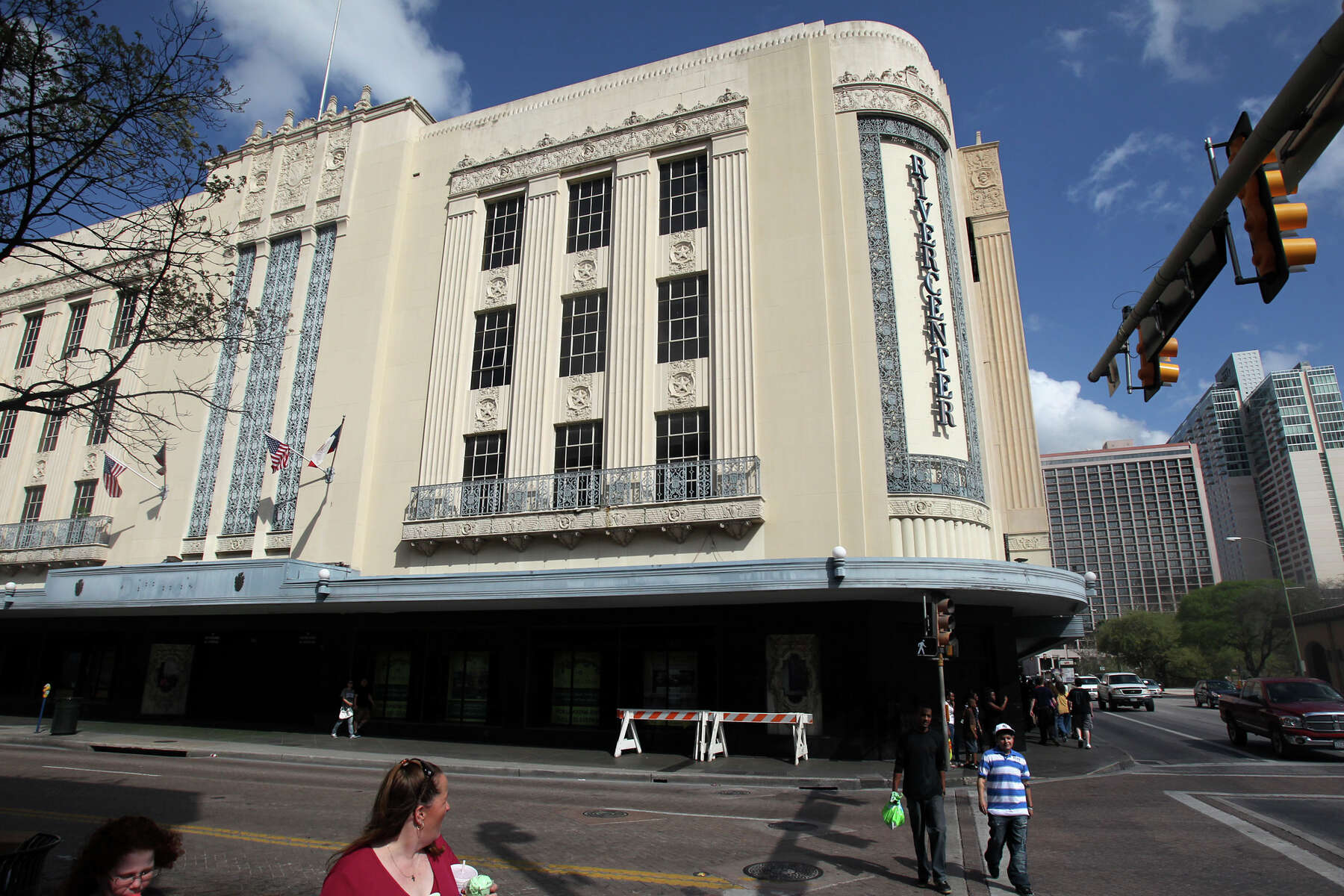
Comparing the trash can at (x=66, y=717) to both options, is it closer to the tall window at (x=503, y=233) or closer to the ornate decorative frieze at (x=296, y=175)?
the tall window at (x=503, y=233)

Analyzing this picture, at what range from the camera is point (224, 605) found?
72.9ft

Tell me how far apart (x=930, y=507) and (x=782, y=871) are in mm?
11988

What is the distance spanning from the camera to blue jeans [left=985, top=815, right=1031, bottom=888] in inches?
290

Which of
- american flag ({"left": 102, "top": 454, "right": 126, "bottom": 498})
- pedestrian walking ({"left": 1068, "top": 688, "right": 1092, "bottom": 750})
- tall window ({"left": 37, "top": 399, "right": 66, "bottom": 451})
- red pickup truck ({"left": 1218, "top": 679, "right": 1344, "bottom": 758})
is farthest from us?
tall window ({"left": 37, "top": 399, "right": 66, "bottom": 451})

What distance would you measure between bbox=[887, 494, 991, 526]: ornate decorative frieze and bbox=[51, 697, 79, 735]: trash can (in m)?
22.3

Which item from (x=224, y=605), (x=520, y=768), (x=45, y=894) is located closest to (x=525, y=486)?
(x=520, y=768)

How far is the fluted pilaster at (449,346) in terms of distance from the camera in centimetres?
2295

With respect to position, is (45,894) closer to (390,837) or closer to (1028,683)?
(390,837)

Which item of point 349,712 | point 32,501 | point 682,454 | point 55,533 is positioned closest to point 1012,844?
point 682,454

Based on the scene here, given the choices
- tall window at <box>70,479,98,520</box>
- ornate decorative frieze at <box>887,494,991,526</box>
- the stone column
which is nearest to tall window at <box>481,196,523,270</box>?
the stone column

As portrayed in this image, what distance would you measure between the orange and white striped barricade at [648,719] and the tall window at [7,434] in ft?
92.9

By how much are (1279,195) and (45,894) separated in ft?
39.3

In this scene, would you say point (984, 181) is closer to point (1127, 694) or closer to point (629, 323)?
point (629, 323)

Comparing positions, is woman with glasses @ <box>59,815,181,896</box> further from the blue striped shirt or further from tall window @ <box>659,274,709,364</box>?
tall window @ <box>659,274,709,364</box>
